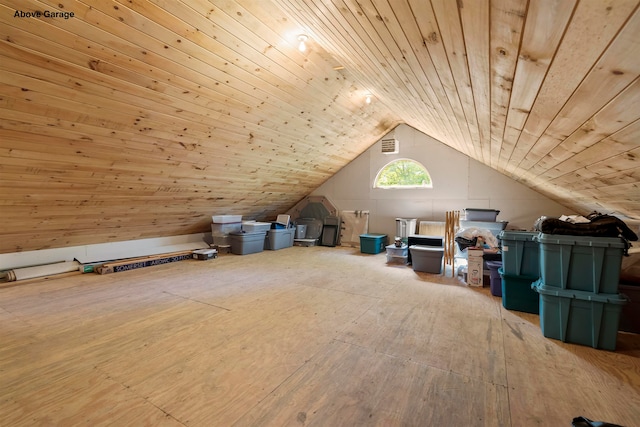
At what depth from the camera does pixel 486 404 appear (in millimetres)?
1536

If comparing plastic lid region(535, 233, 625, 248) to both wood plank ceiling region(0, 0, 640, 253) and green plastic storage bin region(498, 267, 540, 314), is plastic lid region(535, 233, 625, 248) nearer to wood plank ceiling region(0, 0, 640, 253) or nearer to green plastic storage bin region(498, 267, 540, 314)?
wood plank ceiling region(0, 0, 640, 253)

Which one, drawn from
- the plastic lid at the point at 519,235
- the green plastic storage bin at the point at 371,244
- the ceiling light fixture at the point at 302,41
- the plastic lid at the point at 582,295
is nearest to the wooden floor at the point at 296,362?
the plastic lid at the point at 582,295

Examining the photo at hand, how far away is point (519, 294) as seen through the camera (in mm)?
2828

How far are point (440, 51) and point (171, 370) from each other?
2.49 metres

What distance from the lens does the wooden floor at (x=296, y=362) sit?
4.86 ft

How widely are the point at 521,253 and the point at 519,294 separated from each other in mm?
414

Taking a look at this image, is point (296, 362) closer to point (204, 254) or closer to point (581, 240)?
point (581, 240)

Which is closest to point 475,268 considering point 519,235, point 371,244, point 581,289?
point 519,235

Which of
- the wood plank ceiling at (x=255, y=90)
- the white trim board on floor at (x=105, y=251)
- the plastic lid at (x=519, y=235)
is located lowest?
the white trim board on floor at (x=105, y=251)

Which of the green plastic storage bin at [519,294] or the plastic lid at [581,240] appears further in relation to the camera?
the green plastic storage bin at [519,294]

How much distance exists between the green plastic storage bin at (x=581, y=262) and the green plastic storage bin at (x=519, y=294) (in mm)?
531

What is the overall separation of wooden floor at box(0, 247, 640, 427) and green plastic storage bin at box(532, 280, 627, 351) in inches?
3.2

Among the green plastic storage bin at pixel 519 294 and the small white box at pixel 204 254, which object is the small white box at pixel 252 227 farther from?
the green plastic storage bin at pixel 519 294

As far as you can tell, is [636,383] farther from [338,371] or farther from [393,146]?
[393,146]
